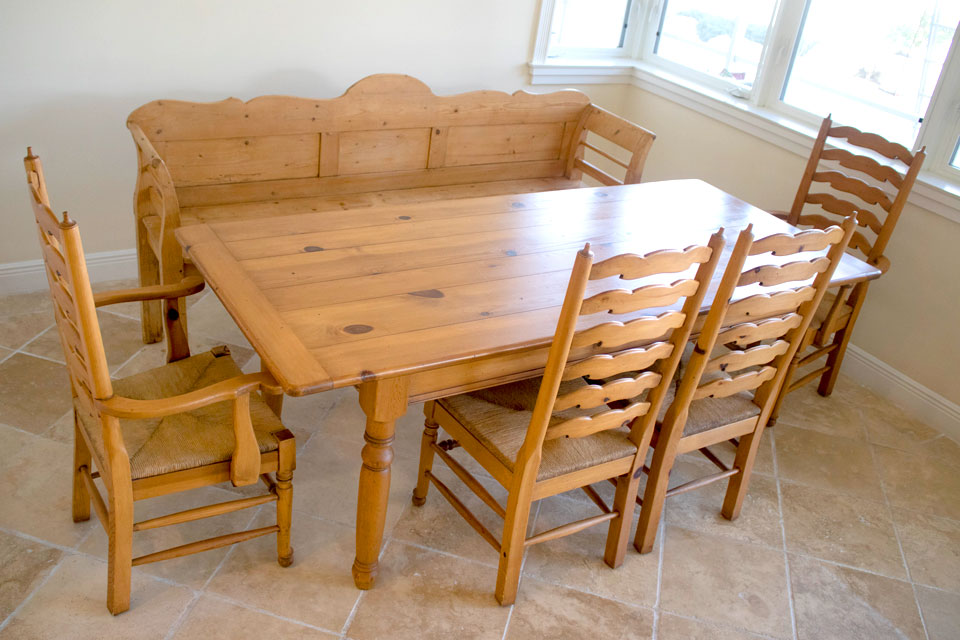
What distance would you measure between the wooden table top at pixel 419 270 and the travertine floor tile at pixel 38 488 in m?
0.80

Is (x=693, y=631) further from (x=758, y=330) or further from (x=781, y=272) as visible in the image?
(x=781, y=272)

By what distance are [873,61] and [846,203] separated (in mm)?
660

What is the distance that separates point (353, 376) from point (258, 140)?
159 cm

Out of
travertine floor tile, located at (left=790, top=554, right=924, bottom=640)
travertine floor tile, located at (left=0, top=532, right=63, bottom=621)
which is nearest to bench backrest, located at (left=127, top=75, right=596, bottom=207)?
travertine floor tile, located at (left=0, top=532, right=63, bottom=621)

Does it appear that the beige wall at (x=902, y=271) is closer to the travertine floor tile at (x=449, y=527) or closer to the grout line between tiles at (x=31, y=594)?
the travertine floor tile at (x=449, y=527)

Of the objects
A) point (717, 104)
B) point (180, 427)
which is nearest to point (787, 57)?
point (717, 104)

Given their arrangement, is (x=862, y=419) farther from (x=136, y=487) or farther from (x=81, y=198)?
(x=81, y=198)

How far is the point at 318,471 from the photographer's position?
8.32 ft

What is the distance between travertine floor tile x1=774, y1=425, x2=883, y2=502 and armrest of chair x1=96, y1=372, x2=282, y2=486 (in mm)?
1808

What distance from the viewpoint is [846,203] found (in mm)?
3170

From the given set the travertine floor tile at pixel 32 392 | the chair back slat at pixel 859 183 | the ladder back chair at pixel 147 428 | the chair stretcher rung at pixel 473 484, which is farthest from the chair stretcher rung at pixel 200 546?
the chair back slat at pixel 859 183

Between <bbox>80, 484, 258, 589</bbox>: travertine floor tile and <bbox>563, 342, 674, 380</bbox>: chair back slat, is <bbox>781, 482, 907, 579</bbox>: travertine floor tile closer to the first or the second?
<bbox>563, 342, 674, 380</bbox>: chair back slat

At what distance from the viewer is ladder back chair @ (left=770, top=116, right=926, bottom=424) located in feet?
9.66

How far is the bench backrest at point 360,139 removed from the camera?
285 centimetres
